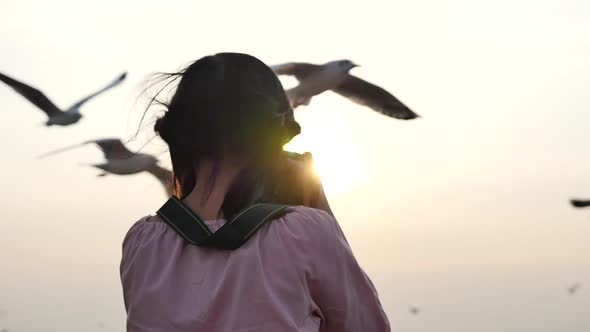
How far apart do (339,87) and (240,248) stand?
7021 mm

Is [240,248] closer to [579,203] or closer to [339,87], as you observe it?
[579,203]

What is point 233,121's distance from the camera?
2062 mm

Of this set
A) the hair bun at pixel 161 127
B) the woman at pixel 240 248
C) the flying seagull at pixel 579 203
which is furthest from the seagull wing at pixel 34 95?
the woman at pixel 240 248

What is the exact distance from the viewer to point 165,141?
2.19 metres

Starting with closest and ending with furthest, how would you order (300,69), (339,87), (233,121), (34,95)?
1. (233,121)
2. (300,69)
3. (339,87)
4. (34,95)

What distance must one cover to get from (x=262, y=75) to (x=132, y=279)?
0.49 metres

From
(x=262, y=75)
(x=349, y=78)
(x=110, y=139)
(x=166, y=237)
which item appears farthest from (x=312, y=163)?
(x=349, y=78)

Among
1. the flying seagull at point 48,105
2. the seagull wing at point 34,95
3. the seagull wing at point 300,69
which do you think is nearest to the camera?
the seagull wing at point 300,69

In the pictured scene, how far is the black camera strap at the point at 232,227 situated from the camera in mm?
1922

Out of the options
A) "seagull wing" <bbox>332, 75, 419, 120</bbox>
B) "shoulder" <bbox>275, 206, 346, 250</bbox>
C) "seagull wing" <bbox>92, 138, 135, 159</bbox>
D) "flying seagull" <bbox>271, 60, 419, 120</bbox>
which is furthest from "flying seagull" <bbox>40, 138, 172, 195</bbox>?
"seagull wing" <bbox>332, 75, 419, 120</bbox>

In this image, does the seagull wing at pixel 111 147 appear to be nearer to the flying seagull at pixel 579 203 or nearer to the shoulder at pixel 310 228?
the flying seagull at pixel 579 203

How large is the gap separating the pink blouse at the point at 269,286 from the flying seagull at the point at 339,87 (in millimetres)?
4428

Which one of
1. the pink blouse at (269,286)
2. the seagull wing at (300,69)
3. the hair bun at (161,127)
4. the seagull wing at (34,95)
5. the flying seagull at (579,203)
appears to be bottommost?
the seagull wing at (34,95)

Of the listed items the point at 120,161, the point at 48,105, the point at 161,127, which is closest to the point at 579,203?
the point at 120,161
